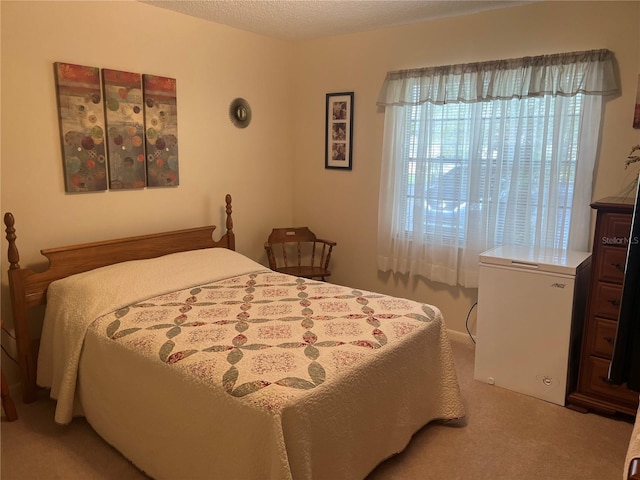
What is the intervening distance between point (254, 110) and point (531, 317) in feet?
8.66

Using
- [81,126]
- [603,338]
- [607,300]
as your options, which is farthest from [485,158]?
[81,126]

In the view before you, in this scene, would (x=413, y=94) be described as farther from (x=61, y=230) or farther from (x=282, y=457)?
(x=282, y=457)

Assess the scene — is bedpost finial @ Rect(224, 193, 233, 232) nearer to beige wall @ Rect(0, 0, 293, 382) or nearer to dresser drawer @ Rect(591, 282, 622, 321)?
beige wall @ Rect(0, 0, 293, 382)

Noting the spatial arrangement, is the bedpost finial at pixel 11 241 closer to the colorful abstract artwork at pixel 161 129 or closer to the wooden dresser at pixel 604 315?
the colorful abstract artwork at pixel 161 129

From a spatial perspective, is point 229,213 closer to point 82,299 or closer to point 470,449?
point 82,299

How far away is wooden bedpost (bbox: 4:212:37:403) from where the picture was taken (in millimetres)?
2531

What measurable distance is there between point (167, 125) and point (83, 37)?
72 centimetres

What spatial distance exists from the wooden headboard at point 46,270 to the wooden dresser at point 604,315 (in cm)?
267

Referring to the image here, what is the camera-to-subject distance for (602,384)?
266 centimetres

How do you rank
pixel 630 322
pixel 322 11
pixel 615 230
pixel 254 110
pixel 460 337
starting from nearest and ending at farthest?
pixel 630 322 → pixel 615 230 → pixel 322 11 → pixel 460 337 → pixel 254 110

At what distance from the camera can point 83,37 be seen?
283 centimetres

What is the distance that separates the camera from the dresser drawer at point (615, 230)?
246cm

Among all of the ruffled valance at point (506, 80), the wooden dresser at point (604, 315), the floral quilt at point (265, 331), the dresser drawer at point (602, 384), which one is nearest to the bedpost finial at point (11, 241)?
the floral quilt at point (265, 331)

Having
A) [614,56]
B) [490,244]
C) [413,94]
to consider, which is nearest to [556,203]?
[490,244]
